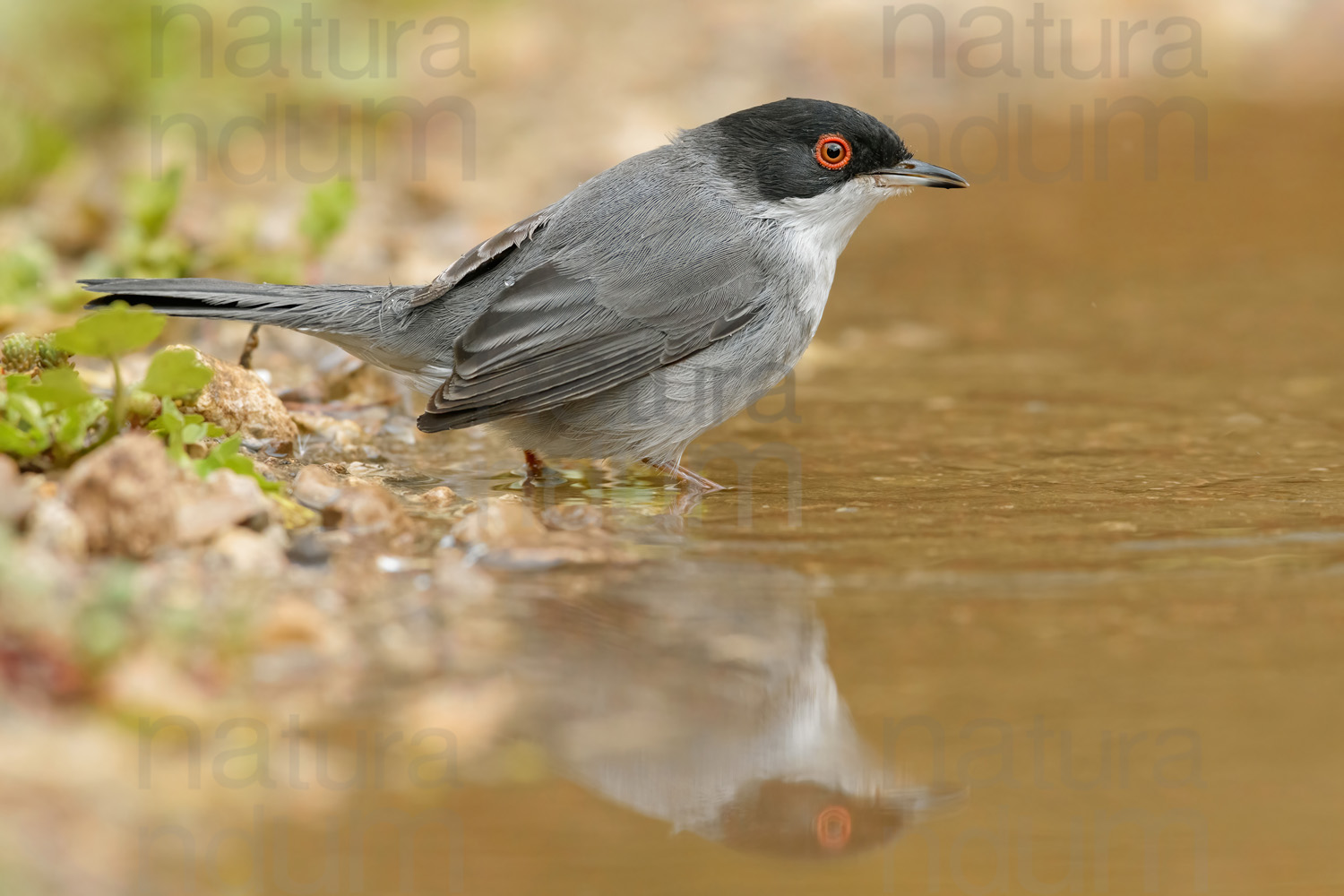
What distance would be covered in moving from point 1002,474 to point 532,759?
2.55m

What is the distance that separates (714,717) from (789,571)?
879 mm

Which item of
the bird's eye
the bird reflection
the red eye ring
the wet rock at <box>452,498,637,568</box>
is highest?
the red eye ring

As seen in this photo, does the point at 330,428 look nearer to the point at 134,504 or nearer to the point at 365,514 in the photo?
the point at 365,514

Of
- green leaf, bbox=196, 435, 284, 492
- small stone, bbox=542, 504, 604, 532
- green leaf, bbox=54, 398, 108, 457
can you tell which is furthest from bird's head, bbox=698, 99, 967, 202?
green leaf, bbox=54, 398, 108, 457

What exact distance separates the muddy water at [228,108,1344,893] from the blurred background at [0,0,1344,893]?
0.04ft

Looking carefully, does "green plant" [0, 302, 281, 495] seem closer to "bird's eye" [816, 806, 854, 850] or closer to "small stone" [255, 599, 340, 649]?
"small stone" [255, 599, 340, 649]

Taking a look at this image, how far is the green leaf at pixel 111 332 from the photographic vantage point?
12.0 ft

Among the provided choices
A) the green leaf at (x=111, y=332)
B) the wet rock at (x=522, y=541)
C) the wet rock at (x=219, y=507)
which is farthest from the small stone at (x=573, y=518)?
the green leaf at (x=111, y=332)

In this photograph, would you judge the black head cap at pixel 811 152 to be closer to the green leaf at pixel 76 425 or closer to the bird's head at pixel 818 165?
the bird's head at pixel 818 165

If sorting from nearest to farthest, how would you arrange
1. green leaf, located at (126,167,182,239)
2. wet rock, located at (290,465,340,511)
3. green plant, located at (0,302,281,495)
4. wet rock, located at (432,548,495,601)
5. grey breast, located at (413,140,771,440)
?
1. wet rock, located at (432,548,495,601)
2. green plant, located at (0,302,281,495)
3. wet rock, located at (290,465,340,511)
4. grey breast, located at (413,140,771,440)
5. green leaf, located at (126,167,182,239)

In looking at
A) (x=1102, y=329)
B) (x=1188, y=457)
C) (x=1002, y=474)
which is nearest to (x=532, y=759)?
(x=1002, y=474)

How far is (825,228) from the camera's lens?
539 centimetres

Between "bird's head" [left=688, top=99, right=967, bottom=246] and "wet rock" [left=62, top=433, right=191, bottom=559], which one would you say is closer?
"wet rock" [left=62, top=433, right=191, bottom=559]

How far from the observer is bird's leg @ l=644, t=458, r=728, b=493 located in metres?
4.99
